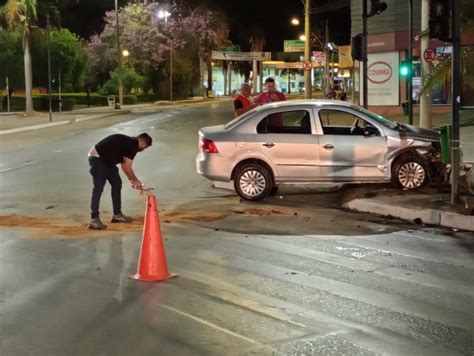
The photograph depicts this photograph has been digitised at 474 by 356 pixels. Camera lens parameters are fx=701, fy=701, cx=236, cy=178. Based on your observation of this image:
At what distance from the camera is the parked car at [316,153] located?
12039mm

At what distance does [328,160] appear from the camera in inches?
475

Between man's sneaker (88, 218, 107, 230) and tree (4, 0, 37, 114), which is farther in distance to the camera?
tree (4, 0, 37, 114)

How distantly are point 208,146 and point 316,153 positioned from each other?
1882 mm

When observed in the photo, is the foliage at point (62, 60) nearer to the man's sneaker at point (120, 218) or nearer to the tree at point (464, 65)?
the tree at point (464, 65)

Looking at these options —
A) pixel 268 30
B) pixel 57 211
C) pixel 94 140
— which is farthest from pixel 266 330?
pixel 268 30

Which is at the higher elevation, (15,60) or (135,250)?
(15,60)

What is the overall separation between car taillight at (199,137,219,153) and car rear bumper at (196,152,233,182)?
0.23ft

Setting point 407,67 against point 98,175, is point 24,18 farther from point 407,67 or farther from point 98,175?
point 98,175

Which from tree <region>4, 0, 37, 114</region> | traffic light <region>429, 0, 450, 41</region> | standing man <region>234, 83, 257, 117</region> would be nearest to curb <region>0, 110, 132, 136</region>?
tree <region>4, 0, 37, 114</region>

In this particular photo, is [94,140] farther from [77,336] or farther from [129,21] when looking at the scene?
[129,21]

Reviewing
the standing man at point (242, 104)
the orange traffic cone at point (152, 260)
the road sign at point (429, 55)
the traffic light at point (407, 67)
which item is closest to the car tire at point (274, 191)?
the standing man at point (242, 104)

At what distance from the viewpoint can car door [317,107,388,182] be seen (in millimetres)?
12023

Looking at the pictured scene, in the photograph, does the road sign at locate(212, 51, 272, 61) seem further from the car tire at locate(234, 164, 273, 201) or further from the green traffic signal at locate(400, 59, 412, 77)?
the car tire at locate(234, 164, 273, 201)

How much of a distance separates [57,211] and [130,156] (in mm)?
2351
